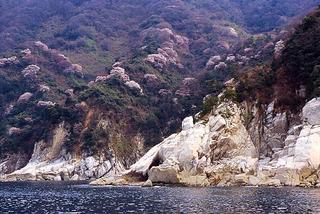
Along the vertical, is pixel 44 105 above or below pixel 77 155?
above

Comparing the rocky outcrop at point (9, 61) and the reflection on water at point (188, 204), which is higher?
the rocky outcrop at point (9, 61)

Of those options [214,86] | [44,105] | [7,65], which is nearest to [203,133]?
[214,86]

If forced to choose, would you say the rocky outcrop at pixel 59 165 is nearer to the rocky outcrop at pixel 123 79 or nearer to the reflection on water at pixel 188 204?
the rocky outcrop at pixel 123 79

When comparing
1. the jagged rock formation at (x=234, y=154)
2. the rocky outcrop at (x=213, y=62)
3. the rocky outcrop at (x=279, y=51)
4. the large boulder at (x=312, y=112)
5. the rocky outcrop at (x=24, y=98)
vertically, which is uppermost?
the rocky outcrop at (x=213, y=62)

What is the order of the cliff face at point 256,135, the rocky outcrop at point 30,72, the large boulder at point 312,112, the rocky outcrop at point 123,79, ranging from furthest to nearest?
the rocky outcrop at point 30,72 → the rocky outcrop at point 123,79 → the large boulder at point 312,112 → the cliff face at point 256,135

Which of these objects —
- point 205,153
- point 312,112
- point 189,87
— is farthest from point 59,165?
point 312,112

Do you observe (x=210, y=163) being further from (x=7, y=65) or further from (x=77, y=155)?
(x=7, y=65)

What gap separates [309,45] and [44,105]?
8656 centimetres

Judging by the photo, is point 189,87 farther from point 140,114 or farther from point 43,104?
point 43,104

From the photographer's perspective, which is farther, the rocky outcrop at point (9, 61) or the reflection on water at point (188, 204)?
the rocky outcrop at point (9, 61)

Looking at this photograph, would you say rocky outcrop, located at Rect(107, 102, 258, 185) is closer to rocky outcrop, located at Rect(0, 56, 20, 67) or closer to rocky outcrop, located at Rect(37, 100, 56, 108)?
rocky outcrop, located at Rect(37, 100, 56, 108)

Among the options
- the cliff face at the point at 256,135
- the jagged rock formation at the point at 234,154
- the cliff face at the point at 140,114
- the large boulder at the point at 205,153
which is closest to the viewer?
the jagged rock formation at the point at 234,154

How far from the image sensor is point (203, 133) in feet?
288

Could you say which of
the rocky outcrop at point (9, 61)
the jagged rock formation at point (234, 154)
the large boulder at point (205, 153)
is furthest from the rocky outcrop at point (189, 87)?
the large boulder at point (205, 153)
